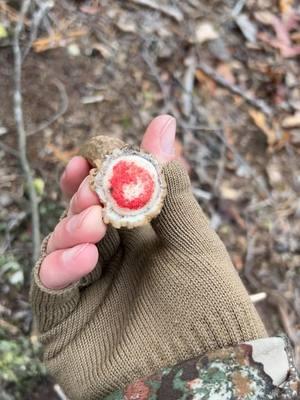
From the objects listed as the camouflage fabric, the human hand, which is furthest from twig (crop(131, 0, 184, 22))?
the camouflage fabric

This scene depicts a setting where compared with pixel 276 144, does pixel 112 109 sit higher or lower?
higher

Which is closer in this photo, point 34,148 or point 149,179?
point 149,179

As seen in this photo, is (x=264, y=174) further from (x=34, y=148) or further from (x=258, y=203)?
(x=34, y=148)

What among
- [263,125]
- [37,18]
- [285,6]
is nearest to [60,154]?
[37,18]

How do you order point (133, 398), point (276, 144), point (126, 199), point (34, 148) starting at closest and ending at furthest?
point (133, 398), point (126, 199), point (34, 148), point (276, 144)

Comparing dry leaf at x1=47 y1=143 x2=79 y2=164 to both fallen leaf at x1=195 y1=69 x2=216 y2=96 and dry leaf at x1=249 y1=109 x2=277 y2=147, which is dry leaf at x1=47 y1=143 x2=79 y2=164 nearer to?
fallen leaf at x1=195 y1=69 x2=216 y2=96

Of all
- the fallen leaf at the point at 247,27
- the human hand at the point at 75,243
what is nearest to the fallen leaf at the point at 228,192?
the fallen leaf at the point at 247,27

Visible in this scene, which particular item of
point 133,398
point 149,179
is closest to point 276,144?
point 149,179
